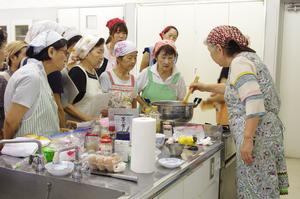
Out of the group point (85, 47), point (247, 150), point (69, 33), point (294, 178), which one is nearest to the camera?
point (247, 150)

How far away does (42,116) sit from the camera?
1.83 meters

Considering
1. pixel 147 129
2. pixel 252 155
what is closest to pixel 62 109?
pixel 147 129

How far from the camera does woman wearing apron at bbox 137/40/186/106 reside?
2664 millimetres

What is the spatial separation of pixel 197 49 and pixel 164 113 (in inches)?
97.7

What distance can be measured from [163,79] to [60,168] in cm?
146

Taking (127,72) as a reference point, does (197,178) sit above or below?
below

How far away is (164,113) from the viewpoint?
226 centimetres

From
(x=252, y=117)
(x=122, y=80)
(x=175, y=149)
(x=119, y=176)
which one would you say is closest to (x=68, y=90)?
(x=122, y=80)

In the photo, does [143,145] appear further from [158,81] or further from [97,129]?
[158,81]

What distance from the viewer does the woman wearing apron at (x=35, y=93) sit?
1.74 metres

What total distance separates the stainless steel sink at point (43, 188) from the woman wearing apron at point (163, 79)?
1.29 metres

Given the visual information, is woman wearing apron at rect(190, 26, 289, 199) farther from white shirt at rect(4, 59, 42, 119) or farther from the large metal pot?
white shirt at rect(4, 59, 42, 119)

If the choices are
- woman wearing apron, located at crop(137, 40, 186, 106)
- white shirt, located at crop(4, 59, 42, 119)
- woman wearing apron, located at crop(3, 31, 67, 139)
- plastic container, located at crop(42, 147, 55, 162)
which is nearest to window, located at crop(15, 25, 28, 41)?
woman wearing apron, located at crop(137, 40, 186, 106)

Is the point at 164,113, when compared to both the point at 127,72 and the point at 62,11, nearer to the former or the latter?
the point at 127,72
